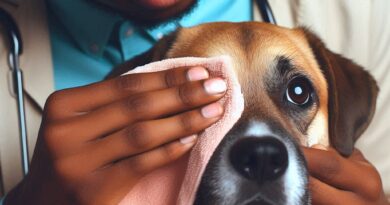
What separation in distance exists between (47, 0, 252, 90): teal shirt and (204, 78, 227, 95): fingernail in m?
0.73

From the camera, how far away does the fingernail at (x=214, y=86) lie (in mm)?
1011

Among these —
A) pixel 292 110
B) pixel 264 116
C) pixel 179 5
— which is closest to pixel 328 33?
pixel 179 5

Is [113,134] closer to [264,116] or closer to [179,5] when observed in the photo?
[264,116]

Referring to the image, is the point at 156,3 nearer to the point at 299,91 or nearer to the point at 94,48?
the point at 94,48

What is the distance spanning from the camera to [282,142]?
3.57 feet

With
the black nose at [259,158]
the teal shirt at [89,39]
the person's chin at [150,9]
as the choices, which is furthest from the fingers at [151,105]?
the teal shirt at [89,39]

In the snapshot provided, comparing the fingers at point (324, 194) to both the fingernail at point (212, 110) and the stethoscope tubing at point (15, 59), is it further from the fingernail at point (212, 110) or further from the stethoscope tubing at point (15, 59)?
the stethoscope tubing at point (15, 59)

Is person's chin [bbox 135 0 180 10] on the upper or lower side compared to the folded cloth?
upper

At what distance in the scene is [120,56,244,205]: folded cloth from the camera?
3.41 feet

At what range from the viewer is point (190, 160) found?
3.44ft

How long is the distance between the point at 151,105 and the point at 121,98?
0.24 ft

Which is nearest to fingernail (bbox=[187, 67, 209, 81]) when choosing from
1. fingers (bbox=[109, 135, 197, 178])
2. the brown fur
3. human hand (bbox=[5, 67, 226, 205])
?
human hand (bbox=[5, 67, 226, 205])

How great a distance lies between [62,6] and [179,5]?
37 cm

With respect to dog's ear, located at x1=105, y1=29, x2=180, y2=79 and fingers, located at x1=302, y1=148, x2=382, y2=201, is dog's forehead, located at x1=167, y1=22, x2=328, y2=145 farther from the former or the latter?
fingers, located at x1=302, y1=148, x2=382, y2=201
